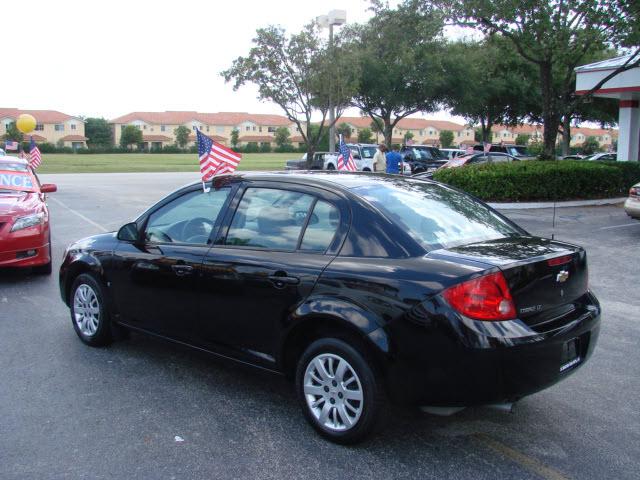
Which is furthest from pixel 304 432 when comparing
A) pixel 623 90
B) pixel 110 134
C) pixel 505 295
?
pixel 110 134

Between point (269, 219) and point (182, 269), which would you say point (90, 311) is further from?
point (269, 219)

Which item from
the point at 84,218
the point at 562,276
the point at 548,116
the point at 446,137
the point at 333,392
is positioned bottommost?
the point at 84,218

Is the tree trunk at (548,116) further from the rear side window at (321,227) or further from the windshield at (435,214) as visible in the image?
the rear side window at (321,227)

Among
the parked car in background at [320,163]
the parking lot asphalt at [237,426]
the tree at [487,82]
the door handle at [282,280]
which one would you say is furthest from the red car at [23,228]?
the tree at [487,82]

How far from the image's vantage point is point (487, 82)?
36.4 metres

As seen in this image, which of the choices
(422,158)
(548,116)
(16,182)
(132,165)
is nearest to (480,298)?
(16,182)

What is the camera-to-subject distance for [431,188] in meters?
4.54

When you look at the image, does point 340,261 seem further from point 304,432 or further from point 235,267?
point 304,432

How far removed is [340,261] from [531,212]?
42.7 feet

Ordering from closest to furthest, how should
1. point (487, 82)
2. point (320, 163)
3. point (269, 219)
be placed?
point (269, 219) → point (320, 163) → point (487, 82)

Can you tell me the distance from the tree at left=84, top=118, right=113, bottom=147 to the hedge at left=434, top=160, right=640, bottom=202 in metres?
110

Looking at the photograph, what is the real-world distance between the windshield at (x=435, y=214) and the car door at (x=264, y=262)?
0.34m

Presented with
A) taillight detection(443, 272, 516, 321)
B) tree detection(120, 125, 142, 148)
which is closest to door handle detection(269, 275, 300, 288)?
taillight detection(443, 272, 516, 321)

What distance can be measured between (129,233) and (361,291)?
2.43 m
